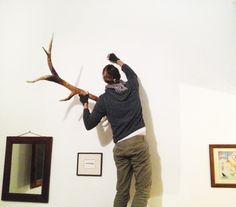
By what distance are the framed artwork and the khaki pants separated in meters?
0.55

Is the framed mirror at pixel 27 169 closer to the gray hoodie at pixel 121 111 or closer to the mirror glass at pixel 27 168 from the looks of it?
the mirror glass at pixel 27 168

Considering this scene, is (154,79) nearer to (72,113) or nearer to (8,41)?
(72,113)

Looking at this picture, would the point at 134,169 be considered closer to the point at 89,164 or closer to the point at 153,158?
the point at 153,158

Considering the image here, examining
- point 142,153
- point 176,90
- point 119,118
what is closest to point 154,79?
point 176,90

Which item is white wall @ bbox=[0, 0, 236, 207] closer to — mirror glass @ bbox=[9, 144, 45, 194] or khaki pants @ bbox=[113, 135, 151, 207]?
mirror glass @ bbox=[9, 144, 45, 194]

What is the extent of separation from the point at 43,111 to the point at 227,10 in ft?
6.23

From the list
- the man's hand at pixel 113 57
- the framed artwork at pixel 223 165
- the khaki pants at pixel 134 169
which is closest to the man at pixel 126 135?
the khaki pants at pixel 134 169

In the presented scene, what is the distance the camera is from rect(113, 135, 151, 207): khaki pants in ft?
6.59

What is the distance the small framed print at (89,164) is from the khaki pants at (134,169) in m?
0.33

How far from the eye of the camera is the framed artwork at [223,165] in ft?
7.12

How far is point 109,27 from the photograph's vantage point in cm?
259

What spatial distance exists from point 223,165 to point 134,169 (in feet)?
2.40

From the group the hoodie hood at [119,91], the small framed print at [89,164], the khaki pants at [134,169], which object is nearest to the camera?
the khaki pants at [134,169]

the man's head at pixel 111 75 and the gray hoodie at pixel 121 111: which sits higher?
the man's head at pixel 111 75
